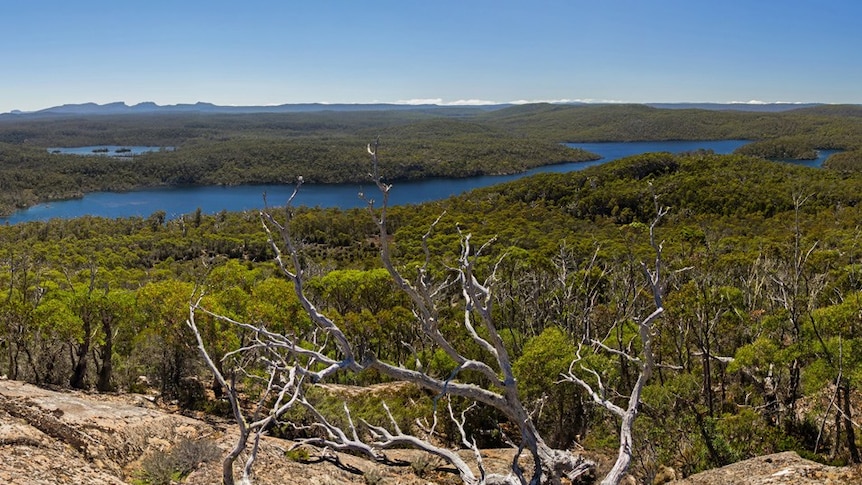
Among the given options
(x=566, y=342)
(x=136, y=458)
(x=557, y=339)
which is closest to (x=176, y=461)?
(x=136, y=458)

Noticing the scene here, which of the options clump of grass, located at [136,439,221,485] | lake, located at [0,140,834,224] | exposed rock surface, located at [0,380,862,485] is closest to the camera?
exposed rock surface, located at [0,380,862,485]

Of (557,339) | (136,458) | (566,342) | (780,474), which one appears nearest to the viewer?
(780,474)

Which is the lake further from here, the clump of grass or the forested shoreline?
the clump of grass

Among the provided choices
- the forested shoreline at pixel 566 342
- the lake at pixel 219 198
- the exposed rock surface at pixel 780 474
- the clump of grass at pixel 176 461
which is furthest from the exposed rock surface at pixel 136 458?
the lake at pixel 219 198

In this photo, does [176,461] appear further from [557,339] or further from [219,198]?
[219,198]

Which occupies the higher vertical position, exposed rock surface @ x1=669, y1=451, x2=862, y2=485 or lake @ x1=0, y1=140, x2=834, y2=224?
exposed rock surface @ x1=669, y1=451, x2=862, y2=485

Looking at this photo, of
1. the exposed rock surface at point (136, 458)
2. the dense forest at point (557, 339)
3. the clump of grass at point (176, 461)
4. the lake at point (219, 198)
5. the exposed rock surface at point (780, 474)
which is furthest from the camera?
the lake at point (219, 198)

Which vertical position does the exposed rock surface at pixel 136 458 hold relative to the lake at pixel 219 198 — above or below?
above

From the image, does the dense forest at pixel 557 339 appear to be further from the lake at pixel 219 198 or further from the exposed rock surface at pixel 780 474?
the lake at pixel 219 198

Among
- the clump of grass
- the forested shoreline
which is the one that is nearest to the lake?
the forested shoreline

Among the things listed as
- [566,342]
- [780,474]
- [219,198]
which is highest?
[780,474]

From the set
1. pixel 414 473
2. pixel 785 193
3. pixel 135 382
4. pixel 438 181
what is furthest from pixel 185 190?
pixel 414 473

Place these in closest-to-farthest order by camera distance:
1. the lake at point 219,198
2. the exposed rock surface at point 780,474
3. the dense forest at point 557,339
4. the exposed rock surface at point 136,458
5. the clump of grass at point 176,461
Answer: the exposed rock surface at point 136,458 → the exposed rock surface at point 780,474 → the clump of grass at point 176,461 → the dense forest at point 557,339 → the lake at point 219,198

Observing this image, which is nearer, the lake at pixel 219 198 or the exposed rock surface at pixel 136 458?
the exposed rock surface at pixel 136 458
